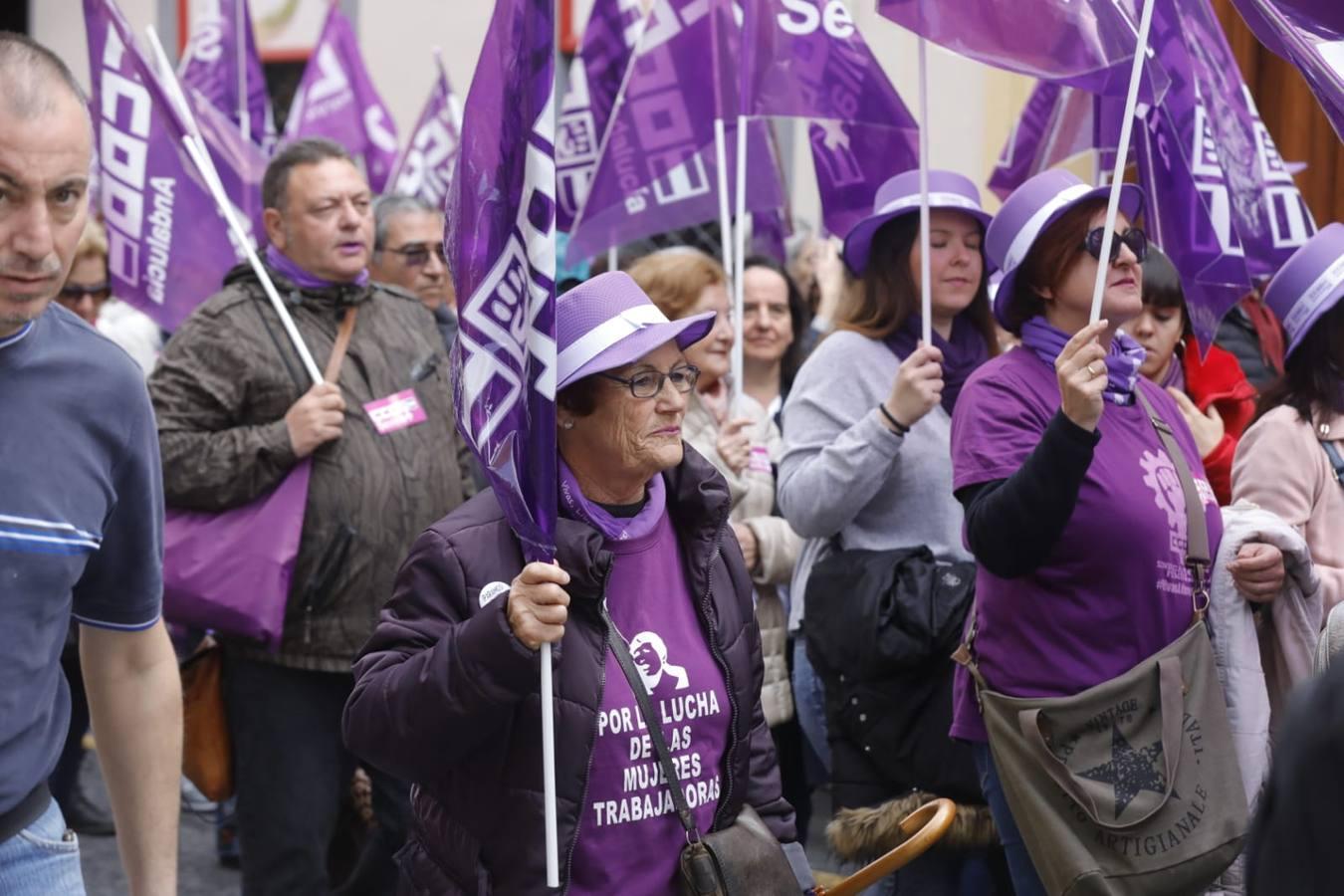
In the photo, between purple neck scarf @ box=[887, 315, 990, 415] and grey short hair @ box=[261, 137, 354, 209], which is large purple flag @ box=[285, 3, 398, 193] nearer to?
grey short hair @ box=[261, 137, 354, 209]

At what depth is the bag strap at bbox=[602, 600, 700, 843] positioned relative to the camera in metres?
3.10

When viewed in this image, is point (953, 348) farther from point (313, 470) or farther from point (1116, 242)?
point (313, 470)

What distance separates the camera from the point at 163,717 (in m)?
2.88

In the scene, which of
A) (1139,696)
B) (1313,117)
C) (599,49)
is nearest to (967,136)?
(1313,117)

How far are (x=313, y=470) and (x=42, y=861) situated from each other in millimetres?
2420

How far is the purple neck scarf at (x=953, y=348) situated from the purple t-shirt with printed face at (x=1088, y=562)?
85cm

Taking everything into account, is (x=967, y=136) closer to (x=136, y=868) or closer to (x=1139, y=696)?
(x=1139, y=696)

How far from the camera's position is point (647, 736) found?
3109 mm

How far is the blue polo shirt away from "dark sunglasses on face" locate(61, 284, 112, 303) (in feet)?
16.7

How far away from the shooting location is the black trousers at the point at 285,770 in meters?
4.86

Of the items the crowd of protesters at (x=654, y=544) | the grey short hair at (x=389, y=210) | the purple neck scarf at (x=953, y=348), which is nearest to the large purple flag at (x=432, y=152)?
the grey short hair at (x=389, y=210)

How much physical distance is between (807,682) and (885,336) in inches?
36.7

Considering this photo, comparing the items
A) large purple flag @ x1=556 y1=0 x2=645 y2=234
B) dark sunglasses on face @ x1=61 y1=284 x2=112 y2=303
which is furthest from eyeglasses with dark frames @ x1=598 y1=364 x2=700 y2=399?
dark sunglasses on face @ x1=61 y1=284 x2=112 y2=303

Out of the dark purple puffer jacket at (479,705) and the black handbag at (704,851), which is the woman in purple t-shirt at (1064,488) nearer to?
the dark purple puffer jacket at (479,705)
